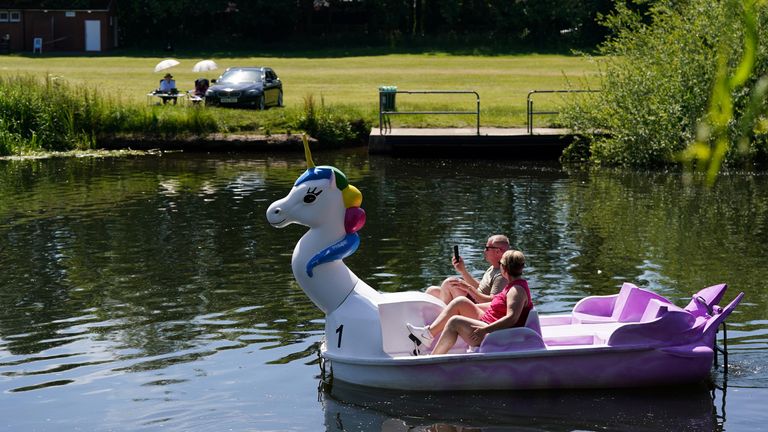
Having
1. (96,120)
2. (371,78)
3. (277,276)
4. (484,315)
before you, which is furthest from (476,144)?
(484,315)

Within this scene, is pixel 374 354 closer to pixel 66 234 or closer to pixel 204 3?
pixel 66 234

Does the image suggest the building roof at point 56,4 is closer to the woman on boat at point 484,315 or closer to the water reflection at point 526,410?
the woman on boat at point 484,315

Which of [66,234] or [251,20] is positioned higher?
[251,20]

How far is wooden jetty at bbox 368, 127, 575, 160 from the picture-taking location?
36750mm

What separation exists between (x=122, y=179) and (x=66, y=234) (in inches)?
338

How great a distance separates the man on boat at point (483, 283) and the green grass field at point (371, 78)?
→ 23093 mm

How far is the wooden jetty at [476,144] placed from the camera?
36.8m

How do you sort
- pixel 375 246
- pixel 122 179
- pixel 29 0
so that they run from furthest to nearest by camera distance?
pixel 29 0
pixel 122 179
pixel 375 246

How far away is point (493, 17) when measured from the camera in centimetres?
7788

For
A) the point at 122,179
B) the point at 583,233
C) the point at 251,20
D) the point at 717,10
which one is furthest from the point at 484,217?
the point at 251,20

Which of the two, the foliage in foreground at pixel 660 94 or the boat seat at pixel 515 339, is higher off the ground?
the foliage in foreground at pixel 660 94

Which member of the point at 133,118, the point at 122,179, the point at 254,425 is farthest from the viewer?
the point at 133,118

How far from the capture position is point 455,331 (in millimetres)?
13070

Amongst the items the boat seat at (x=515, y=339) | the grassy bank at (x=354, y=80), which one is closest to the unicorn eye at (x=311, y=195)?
the boat seat at (x=515, y=339)
